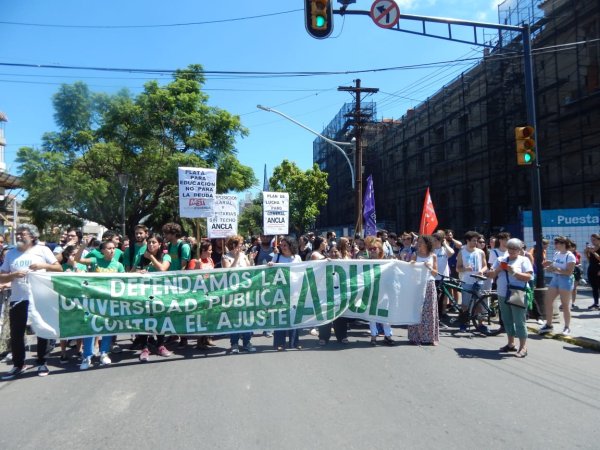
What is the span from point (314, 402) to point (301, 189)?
123 ft

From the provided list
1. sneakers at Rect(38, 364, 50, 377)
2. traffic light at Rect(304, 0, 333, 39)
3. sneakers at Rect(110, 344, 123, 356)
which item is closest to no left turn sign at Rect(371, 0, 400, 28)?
traffic light at Rect(304, 0, 333, 39)

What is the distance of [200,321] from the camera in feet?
23.1

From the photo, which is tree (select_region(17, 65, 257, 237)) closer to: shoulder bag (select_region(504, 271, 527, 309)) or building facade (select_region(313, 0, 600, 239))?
building facade (select_region(313, 0, 600, 239))

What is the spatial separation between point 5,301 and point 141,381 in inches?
141

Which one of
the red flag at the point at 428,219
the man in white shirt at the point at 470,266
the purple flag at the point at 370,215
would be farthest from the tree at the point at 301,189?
the man in white shirt at the point at 470,266

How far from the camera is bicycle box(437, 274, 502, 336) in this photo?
859 centimetres

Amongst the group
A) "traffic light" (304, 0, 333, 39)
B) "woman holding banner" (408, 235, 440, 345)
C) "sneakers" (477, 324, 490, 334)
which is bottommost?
"sneakers" (477, 324, 490, 334)

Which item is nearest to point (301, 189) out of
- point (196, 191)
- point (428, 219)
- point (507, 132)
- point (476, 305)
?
point (507, 132)

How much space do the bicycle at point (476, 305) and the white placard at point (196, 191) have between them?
207 inches

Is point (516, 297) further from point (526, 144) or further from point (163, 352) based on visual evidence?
point (163, 352)

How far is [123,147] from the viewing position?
23.7 m

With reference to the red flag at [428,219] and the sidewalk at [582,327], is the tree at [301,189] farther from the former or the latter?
the sidewalk at [582,327]

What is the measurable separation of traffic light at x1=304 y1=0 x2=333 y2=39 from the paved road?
5.68 meters

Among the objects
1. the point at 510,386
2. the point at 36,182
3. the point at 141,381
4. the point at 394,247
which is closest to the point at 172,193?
the point at 36,182
